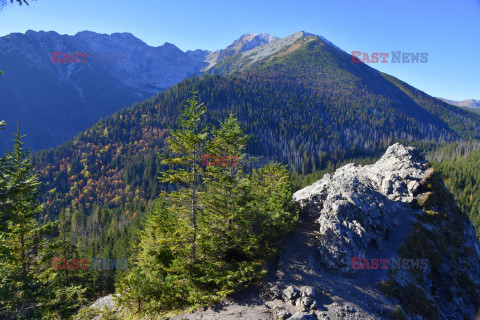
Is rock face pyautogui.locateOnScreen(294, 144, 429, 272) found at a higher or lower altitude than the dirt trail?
higher

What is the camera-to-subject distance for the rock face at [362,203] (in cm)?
2292

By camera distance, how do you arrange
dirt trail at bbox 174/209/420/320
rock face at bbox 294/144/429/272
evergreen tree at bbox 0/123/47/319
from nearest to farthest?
evergreen tree at bbox 0/123/47/319 < dirt trail at bbox 174/209/420/320 < rock face at bbox 294/144/429/272

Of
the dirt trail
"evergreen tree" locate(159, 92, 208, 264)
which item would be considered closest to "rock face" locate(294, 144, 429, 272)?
the dirt trail

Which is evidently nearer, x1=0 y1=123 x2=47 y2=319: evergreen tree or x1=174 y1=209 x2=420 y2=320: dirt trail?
x1=0 y1=123 x2=47 y2=319: evergreen tree

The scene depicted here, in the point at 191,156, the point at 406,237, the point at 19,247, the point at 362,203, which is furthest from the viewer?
the point at 406,237

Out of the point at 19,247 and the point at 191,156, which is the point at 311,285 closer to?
the point at 191,156

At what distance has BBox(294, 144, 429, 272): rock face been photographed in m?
22.9

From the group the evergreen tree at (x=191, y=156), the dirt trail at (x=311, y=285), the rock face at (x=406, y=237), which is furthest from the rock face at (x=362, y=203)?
the evergreen tree at (x=191, y=156)

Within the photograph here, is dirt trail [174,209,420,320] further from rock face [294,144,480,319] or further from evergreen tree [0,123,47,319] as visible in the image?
evergreen tree [0,123,47,319]

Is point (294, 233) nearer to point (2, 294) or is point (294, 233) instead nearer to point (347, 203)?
point (347, 203)

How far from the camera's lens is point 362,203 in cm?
2705

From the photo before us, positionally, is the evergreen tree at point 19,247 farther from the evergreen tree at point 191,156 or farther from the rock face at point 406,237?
the rock face at point 406,237

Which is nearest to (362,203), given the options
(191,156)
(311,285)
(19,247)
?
(311,285)

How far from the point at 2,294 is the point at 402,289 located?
31.0m
